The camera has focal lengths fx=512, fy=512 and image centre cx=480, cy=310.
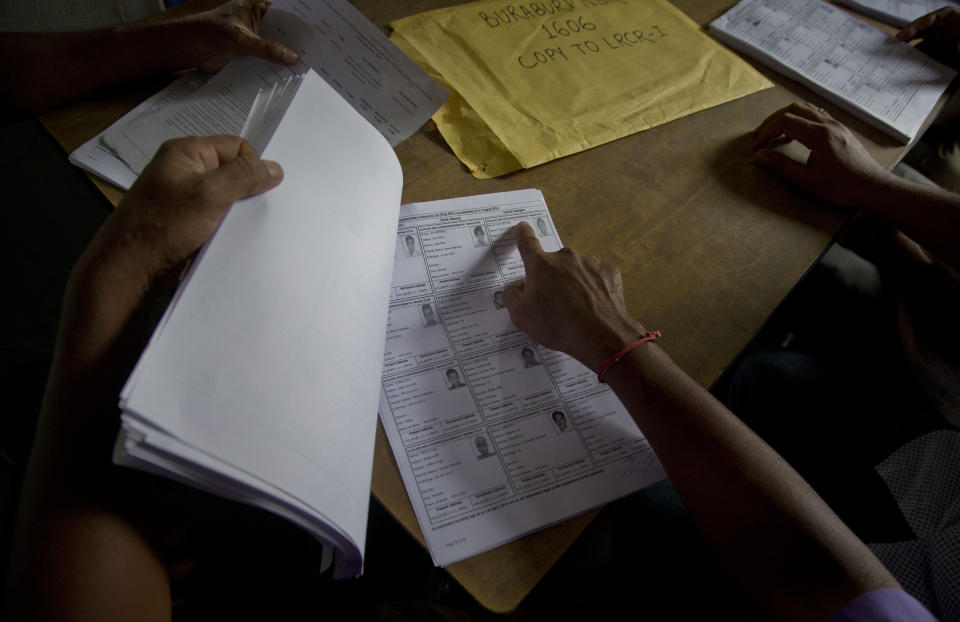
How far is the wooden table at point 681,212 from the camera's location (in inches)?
25.6

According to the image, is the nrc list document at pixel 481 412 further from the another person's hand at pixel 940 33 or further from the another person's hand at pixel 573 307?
the another person's hand at pixel 940 33

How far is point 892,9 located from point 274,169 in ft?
4.66

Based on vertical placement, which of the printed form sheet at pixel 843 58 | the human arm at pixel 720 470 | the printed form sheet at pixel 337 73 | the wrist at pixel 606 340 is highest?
the printed form sheet at pixel 337 73

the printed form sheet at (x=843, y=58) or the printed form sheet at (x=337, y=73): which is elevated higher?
the printed form sheet at (x=337, y=73)

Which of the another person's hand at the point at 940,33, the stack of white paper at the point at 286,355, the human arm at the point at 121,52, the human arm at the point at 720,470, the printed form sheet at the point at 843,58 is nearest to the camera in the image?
the stack of white paper at the point at 286,355

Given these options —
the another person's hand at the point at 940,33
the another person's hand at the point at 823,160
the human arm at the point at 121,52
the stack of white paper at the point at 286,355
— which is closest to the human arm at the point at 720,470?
the stack of white paper at the point at 286,355

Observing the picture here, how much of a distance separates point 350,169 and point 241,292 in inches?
8.7

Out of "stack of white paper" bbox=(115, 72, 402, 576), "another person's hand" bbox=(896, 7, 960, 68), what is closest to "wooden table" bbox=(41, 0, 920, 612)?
"stack of white paper" bbox=(115, 72, 402, 576)

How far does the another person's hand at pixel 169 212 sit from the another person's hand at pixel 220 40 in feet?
1.17

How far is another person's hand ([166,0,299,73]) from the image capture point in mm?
720

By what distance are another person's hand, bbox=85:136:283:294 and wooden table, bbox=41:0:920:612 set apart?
0.25m

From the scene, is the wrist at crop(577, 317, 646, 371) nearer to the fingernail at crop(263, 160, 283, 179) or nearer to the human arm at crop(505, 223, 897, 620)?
the human arm at crop(505, 223, 897, 620)

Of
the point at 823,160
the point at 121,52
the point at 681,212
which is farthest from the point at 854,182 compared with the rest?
the point at 121,52

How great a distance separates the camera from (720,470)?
19.3 inches
